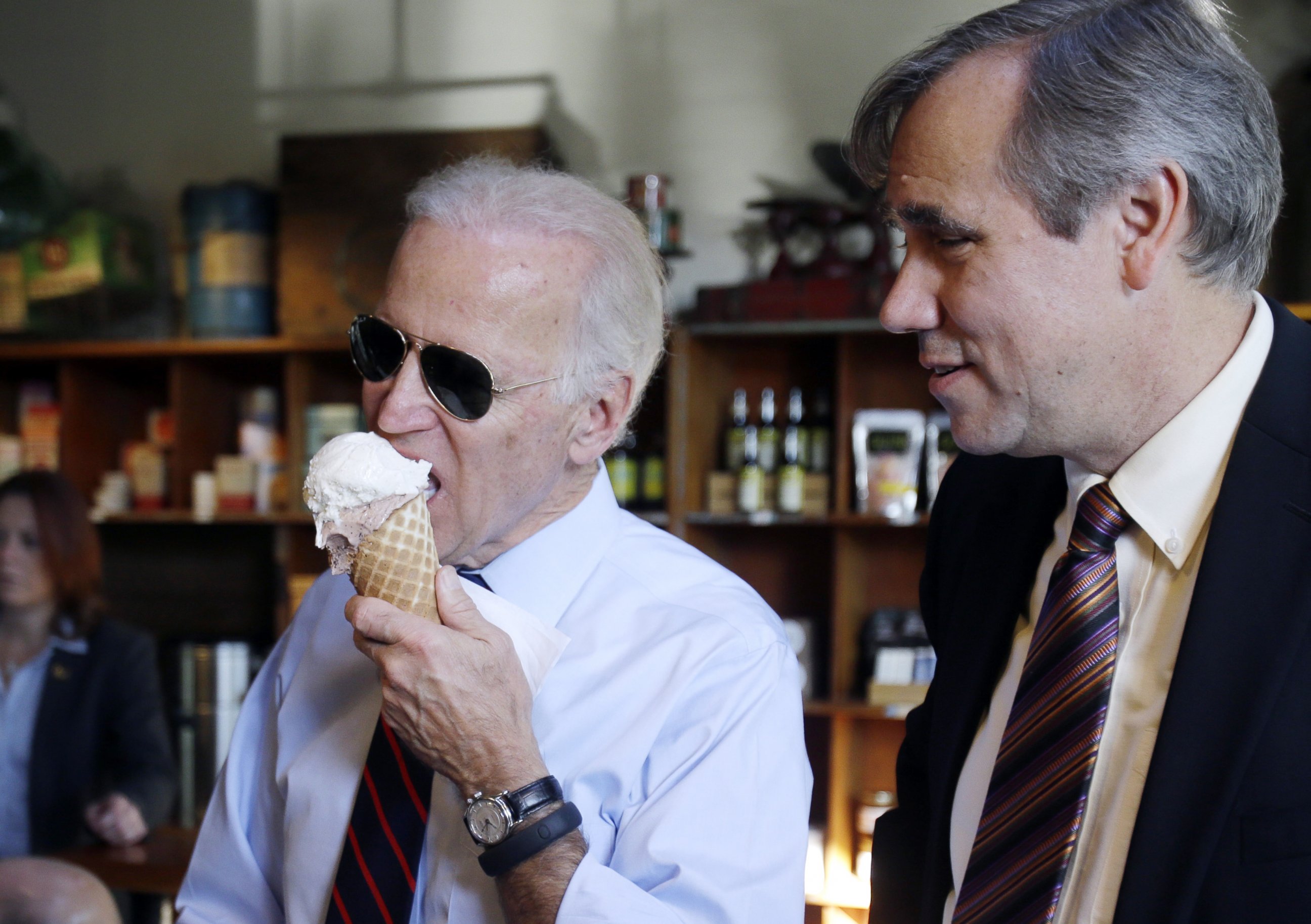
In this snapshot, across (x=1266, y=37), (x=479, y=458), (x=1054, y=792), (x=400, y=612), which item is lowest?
(x=1054, y=792)

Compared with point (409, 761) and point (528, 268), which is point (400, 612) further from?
point (528, 268)

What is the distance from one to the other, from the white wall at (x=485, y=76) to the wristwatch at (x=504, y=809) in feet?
10.6

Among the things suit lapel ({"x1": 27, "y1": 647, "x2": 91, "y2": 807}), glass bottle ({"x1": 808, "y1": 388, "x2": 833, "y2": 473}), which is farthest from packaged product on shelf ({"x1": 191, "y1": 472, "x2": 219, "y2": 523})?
glass bottle ({"x1": 808, "y1": 388, "x2": 833, "y2": 473})

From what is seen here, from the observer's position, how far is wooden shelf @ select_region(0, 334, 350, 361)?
13.1ft

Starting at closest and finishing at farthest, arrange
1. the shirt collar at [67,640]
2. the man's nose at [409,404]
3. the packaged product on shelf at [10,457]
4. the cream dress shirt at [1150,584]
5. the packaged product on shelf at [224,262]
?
the cream dress shirt at [1150,584]
the man's nose at [409,404]
the shirt collar at [67,640]
the packaged product on shelf at [224,262]
the packaged product on shelf at [10,457]

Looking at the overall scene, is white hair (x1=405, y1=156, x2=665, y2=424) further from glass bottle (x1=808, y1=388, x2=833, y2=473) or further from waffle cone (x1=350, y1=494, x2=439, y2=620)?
glass bottle (x1=808, y1=388, x2=833, y2=473)

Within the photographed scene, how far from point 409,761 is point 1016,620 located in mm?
742

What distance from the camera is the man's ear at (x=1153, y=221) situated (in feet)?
A: 3.63

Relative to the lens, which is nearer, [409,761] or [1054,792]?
[1054,792]

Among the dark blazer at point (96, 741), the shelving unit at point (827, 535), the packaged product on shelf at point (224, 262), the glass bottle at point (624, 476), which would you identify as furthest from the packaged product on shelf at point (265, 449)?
the shelving unit at point (827, 535)

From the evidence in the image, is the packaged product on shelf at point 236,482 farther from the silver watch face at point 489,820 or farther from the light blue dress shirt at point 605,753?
the silver watch face at point 489,820

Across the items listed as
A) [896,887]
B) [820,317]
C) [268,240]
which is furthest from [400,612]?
[268,240]

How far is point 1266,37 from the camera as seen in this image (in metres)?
3.71

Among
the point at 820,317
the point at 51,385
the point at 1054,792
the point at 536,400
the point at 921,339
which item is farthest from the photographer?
the point at 51,385
